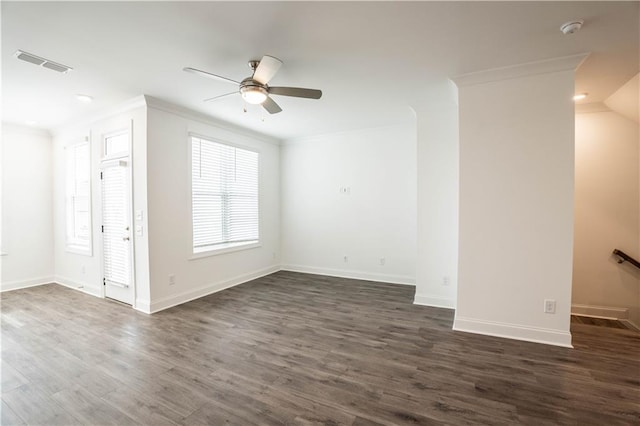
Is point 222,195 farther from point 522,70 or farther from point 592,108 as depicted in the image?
point 592,108

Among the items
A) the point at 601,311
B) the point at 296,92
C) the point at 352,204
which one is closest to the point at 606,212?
the point at 601,311

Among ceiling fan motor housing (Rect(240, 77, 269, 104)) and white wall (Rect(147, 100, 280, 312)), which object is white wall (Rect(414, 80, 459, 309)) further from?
white wall (Rect(147, 100, 280, 312))

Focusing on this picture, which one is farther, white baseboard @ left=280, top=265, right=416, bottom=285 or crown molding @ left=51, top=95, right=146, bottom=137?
white baseboard @ left=280, top=265, right=416, bottom=285

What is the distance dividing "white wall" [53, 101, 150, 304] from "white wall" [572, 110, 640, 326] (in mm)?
5805

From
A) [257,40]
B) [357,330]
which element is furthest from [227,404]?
[257,40]

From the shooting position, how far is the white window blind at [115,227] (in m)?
3.90

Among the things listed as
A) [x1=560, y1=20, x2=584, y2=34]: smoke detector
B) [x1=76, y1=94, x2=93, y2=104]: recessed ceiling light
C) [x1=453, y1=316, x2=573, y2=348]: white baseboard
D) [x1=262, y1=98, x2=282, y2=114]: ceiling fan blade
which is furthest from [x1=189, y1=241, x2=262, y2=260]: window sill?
[x1=560, y1=20, x2=584, y2=34]: smoke detector

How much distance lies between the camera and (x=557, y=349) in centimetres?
264

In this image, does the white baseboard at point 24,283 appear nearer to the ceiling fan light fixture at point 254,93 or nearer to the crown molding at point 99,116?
the crown molding at point 99,116

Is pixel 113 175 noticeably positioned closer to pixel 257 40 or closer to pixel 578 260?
pixel 257 40

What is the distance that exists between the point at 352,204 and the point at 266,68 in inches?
133

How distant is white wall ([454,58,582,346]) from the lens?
8.84 feet

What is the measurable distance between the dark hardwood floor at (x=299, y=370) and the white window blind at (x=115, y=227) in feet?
1.94

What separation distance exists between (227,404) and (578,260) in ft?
15.2
